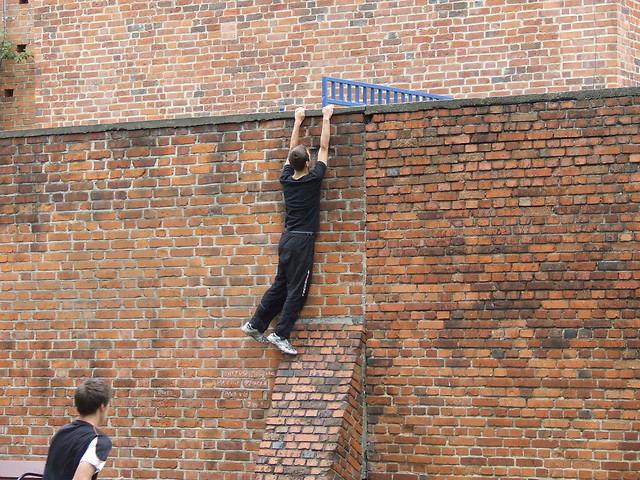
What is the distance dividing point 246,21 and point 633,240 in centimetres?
842

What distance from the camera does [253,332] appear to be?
924cm

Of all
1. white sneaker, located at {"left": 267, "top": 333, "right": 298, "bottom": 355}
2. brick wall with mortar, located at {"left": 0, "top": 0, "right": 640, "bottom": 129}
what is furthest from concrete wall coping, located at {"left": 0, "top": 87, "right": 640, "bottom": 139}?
brick wall with mortar, located at {"left": 0, "top": 0, "right": 640, "bottom": 129}

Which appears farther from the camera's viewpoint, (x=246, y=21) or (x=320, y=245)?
(x=246, y=21)

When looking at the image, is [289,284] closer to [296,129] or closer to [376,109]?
[296,129]

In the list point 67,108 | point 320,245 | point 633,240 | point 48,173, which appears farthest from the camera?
point 67,108

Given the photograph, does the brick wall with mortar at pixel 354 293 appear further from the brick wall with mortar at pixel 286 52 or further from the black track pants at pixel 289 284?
the brick wall with mortar at pixel 286 52

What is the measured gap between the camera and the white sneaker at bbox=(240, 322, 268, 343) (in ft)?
30.3

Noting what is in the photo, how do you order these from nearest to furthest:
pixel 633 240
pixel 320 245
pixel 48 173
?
pixel 633 240, pixel 320 245, pixel 48 173

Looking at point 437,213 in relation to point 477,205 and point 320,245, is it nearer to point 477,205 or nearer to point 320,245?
point 477,205

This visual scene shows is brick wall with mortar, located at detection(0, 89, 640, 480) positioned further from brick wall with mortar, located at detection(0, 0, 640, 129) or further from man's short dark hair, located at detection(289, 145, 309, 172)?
brick wall with mortar, located at detection(0, 0, 640, 129)

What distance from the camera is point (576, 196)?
870 centimetres

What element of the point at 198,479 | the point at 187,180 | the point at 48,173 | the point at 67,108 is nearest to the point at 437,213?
the point at 187,180

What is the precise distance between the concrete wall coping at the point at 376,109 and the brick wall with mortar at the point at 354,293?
1.0 inches

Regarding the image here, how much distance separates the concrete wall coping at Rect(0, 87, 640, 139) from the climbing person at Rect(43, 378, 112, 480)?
3997 mm
